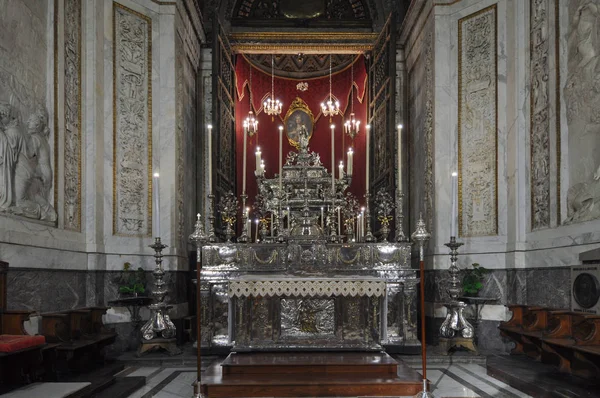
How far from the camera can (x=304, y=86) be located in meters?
15.8

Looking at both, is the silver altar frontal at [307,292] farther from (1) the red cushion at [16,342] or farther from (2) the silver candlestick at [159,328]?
(1) the red cushion at [16,342]

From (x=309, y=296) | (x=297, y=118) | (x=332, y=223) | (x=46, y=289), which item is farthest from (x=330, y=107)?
(x=46, y=289)

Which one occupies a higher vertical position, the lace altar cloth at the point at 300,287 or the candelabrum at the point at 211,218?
the candelabrum at the point at 211,218

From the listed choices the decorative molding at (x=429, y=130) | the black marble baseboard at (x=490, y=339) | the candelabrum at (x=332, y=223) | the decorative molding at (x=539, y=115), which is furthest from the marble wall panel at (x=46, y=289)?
the decorative molding at (x=539, y=115)

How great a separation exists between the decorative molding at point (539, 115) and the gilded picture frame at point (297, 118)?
7.33 metres

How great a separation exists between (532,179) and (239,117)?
26.1 feet

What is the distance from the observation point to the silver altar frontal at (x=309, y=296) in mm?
7645

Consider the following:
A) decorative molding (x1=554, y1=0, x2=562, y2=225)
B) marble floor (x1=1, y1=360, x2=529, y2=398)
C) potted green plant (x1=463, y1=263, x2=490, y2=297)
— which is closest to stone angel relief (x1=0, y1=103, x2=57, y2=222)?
marble floor (x1=1, y1=360, x2=529, y2=398)

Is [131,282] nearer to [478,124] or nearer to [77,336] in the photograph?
[77,336]

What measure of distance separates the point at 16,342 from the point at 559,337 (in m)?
5.50

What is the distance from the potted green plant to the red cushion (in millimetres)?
5994

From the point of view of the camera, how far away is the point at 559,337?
6.54 m

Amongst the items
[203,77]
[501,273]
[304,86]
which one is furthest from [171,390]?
[304,86]

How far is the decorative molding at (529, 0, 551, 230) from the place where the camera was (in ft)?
27.8
